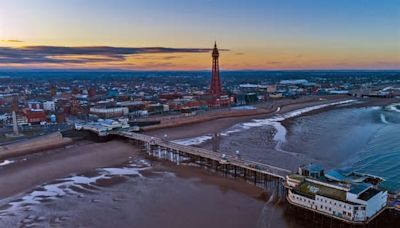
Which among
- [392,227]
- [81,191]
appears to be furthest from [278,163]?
[81,191]

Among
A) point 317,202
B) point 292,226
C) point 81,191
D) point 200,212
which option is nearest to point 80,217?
point 81,191

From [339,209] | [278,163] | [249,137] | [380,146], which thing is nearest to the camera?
[339,209]

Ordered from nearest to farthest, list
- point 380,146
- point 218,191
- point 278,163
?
point 218,191, point 278,163, point 380,146

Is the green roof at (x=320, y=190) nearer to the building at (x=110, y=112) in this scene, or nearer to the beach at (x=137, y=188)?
the beach at (x=137, y=188)

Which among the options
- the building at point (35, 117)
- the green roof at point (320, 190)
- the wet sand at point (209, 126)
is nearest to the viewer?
the green roof at point (320, 190)


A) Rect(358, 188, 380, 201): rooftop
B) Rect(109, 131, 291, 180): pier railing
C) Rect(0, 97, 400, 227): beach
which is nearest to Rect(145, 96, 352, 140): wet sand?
Rect(0, 97, 400, 227): beach

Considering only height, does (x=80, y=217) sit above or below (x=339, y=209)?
below

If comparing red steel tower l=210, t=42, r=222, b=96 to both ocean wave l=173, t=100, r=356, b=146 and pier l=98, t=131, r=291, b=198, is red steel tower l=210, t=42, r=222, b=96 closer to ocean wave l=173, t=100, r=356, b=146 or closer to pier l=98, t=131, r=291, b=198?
ocean wave l=173, t=100, r=356, b=146

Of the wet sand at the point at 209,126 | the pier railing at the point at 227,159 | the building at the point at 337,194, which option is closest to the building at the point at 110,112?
the wet sand at the point at 209,126

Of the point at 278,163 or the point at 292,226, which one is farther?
the point at 278,163

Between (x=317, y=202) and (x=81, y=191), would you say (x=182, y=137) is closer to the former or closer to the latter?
(x=81, y=191)
